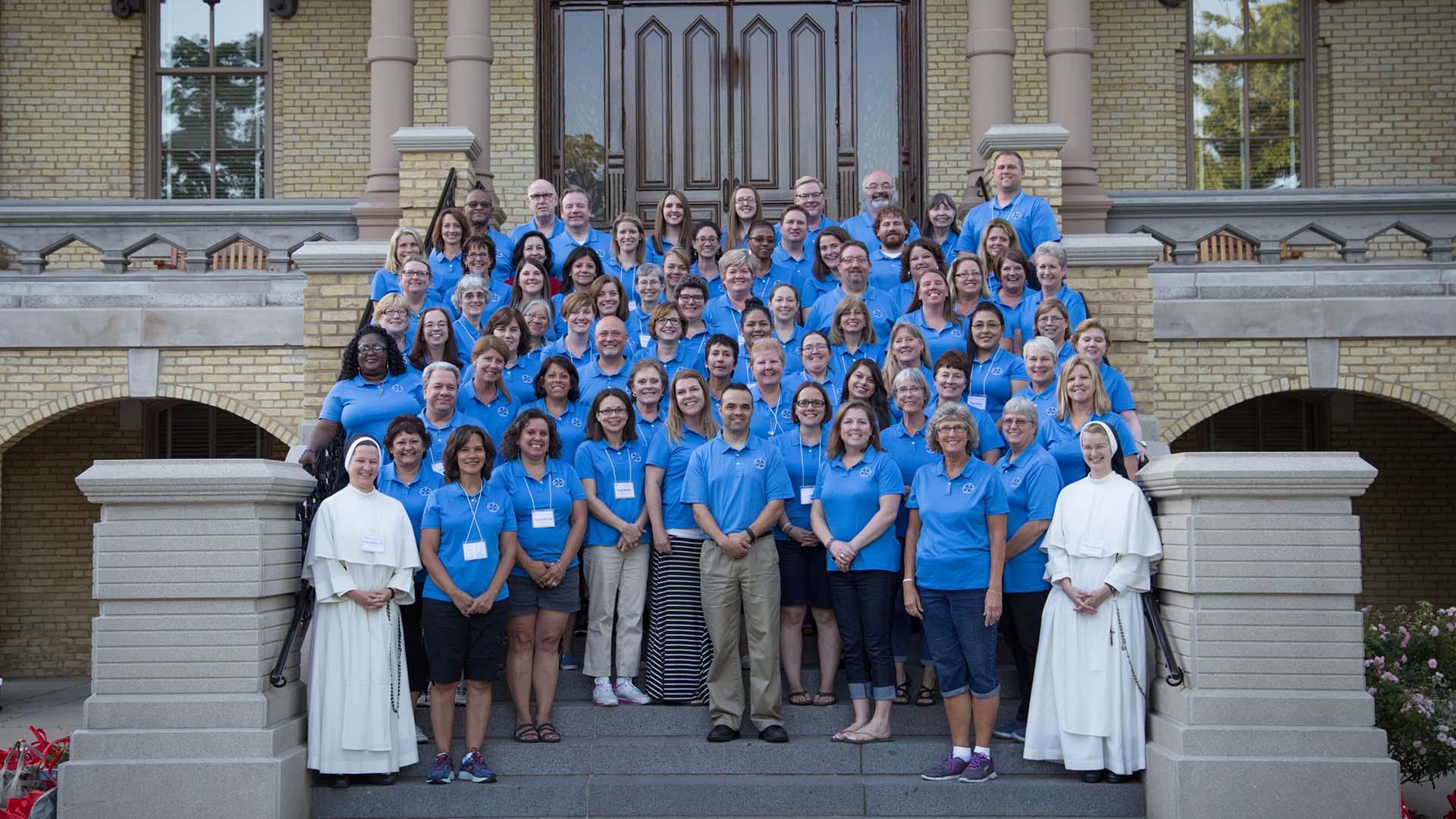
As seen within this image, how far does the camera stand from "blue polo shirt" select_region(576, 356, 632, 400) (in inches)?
328

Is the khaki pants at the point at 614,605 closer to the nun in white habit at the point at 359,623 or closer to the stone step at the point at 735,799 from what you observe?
the stone step at the point at 735,799

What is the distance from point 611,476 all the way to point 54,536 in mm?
9811

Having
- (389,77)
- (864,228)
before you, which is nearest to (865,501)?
(864,228)

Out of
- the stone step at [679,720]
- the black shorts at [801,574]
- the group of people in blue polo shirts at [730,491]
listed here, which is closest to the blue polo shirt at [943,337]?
the group of people in blue polo shirts at [730,491]

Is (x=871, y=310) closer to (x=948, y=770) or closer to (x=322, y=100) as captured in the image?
(x=948, y=770)

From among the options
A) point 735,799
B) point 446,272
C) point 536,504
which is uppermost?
point 446,272

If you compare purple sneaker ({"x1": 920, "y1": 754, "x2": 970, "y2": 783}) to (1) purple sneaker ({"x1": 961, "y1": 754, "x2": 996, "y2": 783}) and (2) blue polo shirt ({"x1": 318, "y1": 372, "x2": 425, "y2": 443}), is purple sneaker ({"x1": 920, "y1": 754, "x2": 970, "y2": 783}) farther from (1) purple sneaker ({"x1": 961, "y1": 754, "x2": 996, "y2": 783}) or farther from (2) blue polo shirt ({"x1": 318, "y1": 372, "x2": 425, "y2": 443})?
(2) blue polo shirt ({"x1": 318, "y1": 372, "x2": 425, "y2": 443})

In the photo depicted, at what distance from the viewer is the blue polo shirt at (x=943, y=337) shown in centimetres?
852

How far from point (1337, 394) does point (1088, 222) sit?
4068mm

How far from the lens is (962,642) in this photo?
7047mm

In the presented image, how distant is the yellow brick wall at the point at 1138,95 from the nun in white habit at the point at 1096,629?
935 cm

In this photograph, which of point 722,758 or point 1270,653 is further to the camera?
point 722,758

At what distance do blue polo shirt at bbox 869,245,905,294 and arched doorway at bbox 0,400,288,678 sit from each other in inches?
352

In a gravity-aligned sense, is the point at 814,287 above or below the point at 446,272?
below
